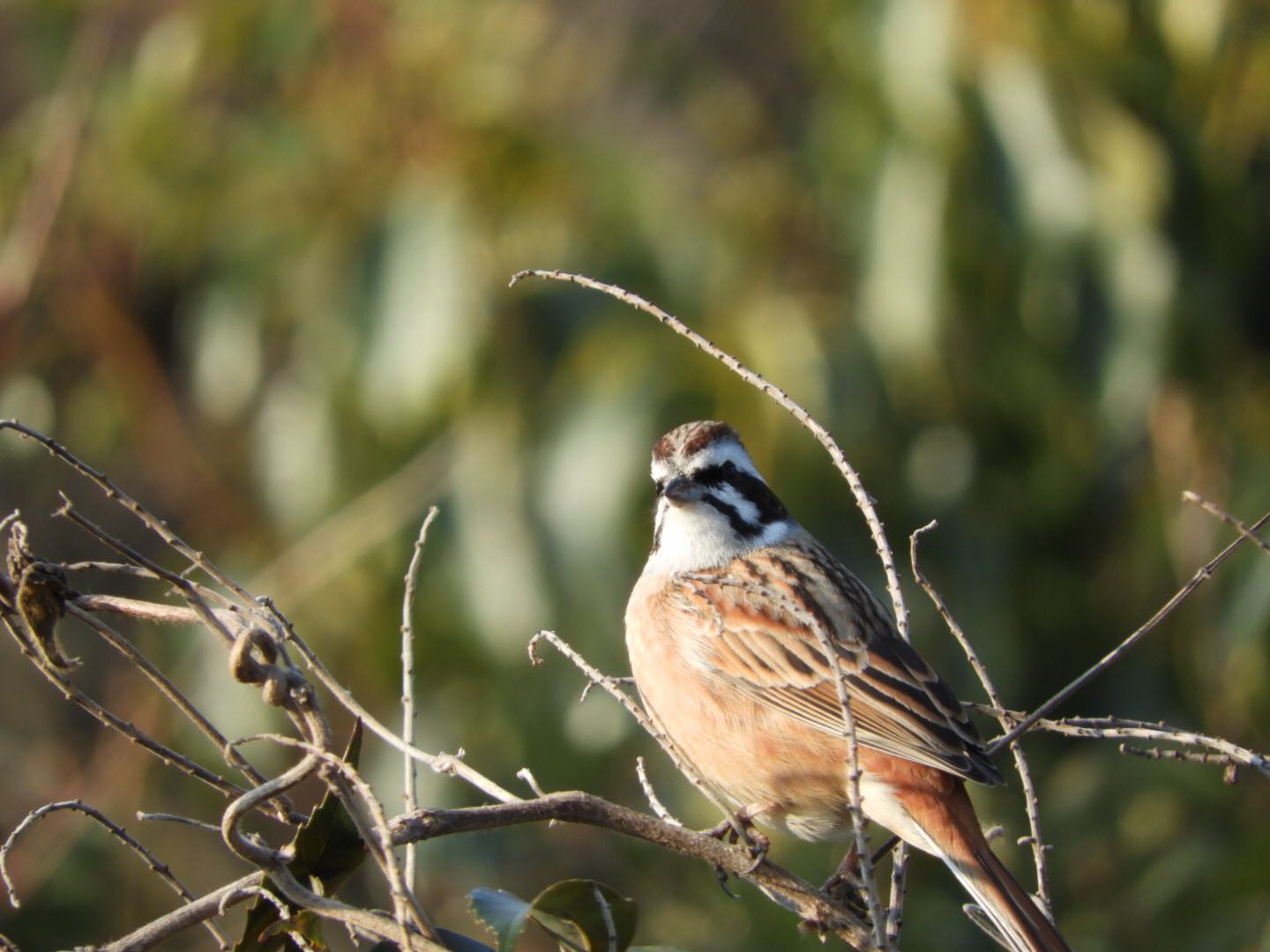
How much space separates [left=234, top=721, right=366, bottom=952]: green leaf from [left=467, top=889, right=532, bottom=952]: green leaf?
0.52 feet

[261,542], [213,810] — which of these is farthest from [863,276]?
[213,810]

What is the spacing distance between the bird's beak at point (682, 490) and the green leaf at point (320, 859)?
6.13ft

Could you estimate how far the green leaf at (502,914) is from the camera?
1844 mm

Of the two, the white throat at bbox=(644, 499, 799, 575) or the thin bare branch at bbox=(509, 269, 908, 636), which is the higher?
the thin bare branch at bbox=(509, 269, 908, 636)

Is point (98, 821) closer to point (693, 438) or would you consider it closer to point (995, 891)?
point (995, 891)

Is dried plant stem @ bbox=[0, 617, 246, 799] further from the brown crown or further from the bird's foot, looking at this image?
the brown crown

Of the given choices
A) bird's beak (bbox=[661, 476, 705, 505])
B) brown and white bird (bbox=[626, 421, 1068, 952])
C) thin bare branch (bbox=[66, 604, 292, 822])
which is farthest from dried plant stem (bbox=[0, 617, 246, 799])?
bird's beak (bbox=[661, 476, 705, 505])

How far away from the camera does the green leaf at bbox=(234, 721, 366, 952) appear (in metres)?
1.86

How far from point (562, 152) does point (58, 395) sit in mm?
2251

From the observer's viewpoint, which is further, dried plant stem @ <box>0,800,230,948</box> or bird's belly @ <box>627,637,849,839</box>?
bird's belly @ <box>627,637,849,839</box>

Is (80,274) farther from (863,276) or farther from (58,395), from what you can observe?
(863,276)

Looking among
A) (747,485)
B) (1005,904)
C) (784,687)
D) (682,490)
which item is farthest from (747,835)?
(747,485)

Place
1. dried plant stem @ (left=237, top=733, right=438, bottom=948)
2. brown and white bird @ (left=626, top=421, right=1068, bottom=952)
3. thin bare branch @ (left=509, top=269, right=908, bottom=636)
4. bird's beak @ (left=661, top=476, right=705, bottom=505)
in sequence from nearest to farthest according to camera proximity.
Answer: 1. dried plant stem @ (left=237, top=733, right=438, bottom=948)
2. thin bare branch @ (left=509, top=269, right=908, bottom=636)
3. brown and white bird @ (left=626, top=421, right=1068, bottom=952)
4. bird's beak @ (left=661, top=476, right=705, bottom=505)

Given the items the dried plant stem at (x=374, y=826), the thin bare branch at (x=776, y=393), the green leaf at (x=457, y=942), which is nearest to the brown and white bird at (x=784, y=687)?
the thin bare branch at (x=776, y=393)
